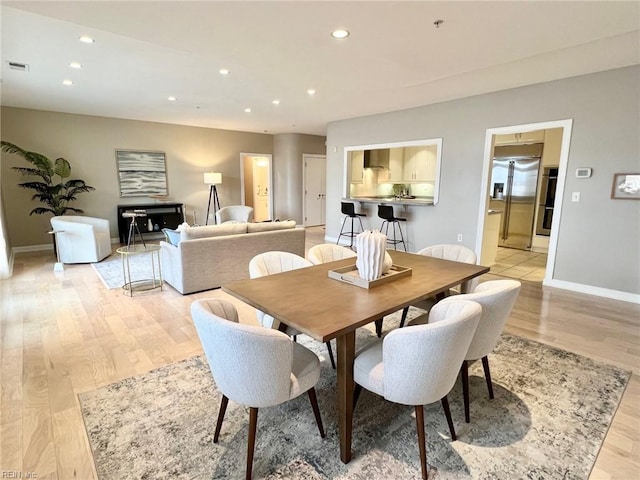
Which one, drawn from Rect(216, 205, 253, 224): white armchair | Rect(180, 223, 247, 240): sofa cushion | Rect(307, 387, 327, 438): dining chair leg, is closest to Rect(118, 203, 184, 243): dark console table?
Rect(216, 205, 253, 224): white armchair

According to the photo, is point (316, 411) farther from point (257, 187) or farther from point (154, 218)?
point (257, 187)

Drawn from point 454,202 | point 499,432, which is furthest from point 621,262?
point 499,432

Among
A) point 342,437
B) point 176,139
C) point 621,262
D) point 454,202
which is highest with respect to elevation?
point 176,139

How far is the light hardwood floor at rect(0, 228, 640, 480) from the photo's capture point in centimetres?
168

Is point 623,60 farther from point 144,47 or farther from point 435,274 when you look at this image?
point 144,47

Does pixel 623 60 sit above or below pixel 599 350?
above

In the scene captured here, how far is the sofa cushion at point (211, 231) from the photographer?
12.5ft

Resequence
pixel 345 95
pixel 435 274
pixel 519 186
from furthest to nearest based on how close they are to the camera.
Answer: pixel 519 186, pixel 345 95, pixel 435 274

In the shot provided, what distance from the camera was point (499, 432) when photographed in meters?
1.82

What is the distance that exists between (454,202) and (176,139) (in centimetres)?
614

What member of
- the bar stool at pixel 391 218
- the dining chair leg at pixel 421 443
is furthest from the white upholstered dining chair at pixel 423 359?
the bar stool at pixel 391 218

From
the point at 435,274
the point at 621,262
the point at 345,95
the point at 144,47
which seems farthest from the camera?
the point at 345,95

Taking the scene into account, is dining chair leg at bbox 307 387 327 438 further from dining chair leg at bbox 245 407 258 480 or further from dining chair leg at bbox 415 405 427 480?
dining chair leg at bbox 415 405 427 480

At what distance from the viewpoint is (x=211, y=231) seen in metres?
4.00
